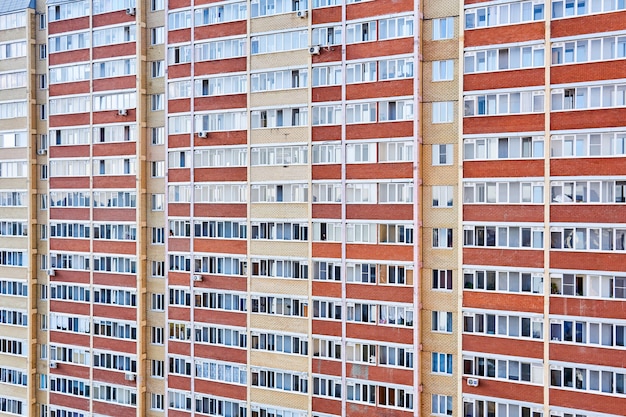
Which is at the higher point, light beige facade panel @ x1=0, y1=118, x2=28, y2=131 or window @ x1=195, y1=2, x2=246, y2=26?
window @ x1=195, y1=2, x2=246, y2=26

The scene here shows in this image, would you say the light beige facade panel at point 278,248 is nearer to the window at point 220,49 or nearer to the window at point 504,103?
the window at point 220,49

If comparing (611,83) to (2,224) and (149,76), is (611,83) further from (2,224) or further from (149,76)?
(2,224)

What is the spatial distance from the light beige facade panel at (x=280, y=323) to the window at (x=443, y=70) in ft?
47.7

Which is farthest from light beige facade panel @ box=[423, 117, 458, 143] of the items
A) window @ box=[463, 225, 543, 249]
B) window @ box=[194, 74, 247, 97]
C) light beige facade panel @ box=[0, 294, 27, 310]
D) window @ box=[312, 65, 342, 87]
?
light beige facade panel @ box=[0, 294, 27, 310]

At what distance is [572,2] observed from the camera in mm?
31641

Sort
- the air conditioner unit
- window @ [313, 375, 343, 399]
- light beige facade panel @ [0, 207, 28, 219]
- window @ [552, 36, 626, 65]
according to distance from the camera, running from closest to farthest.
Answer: window @ [552, 36, 626, 65], the air conditioner unit, window @ [313, 375, 343, 399], light beige facade panel @ [0, 207, 28, 219]

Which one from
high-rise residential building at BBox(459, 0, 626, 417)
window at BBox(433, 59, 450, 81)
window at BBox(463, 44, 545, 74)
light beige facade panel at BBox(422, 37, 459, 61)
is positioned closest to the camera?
high-rise residential building at BBox(459, 0, 626, 417)

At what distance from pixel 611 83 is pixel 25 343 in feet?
129

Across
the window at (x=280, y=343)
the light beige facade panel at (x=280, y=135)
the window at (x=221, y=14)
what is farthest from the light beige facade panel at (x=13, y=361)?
the window at (x=221, y=14)

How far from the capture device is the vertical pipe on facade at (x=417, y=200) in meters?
34.8

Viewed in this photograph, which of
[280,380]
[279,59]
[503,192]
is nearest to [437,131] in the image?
[503,192]

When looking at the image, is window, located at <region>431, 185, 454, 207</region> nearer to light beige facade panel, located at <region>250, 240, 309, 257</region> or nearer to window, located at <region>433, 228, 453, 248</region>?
window, located at <region>433, 228, 453, 248</region>

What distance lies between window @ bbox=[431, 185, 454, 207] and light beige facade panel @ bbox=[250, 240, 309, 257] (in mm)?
7485

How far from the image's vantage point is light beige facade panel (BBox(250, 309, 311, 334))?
3816 centimetres
